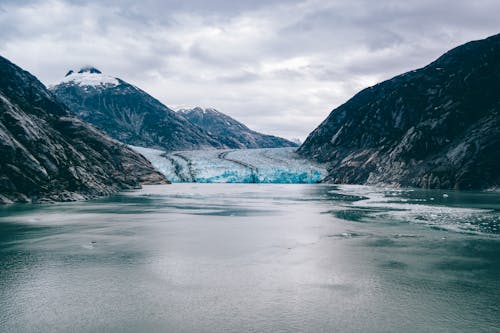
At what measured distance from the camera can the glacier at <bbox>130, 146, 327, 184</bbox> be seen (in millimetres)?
100688

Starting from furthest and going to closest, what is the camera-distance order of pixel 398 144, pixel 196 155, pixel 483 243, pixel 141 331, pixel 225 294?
pixel 196 155 < pixel 398 144 < pixel 483 243 < pixel 225 294 < pixel 141 331

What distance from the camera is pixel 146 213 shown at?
34.8 meters

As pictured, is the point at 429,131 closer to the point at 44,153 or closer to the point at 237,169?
the point at 237,169

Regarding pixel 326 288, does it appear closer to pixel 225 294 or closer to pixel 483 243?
pixel 225 294

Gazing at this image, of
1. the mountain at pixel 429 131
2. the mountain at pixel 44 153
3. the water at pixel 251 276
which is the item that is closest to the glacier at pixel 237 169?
the mountain at pixel 429 131

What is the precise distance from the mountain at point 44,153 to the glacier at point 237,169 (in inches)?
942

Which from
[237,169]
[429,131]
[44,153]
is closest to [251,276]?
[44,153]

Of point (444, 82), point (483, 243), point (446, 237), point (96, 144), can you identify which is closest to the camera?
point (483, 243)

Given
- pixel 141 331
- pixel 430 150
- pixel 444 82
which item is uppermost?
pixel 444 82

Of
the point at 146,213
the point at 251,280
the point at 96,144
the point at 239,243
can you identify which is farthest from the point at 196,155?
the point at 251,280

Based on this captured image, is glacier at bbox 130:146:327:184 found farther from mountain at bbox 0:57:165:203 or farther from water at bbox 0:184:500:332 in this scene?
water at bbox 0:184:500:332

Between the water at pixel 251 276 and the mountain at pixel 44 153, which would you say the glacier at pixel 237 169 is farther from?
the water at pixel 251 276

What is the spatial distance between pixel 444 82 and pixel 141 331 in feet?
329

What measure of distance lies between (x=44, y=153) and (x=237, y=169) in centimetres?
5726
